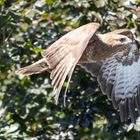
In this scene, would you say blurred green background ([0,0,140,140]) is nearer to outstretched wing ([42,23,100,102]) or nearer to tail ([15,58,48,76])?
tail ([15,58,48,76])

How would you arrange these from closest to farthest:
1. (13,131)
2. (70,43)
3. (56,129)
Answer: (70,43) → (13,131) → (56,129)

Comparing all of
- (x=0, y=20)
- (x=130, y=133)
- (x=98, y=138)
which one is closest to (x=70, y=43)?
(x=0, y=20)

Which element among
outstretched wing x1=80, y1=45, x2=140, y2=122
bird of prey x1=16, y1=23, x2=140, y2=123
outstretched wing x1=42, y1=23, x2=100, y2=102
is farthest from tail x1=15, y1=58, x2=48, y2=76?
outstretched wing x1=80, y1=45, x2=140, y2=122

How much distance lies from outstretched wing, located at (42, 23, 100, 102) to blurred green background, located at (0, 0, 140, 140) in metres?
0.21

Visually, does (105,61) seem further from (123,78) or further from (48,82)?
(48,82)

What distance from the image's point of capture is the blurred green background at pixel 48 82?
268cm

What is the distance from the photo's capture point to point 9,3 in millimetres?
2801

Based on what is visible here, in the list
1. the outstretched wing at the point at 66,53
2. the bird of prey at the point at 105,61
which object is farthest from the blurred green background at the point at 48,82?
the outstretched wing at the point at 66,53

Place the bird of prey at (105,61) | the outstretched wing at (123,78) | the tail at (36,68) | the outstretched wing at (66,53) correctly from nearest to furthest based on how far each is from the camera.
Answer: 1. the outstretched wing at (66,53)
2. the bird of prey at (105,61)
3. the tail at (36,68)
4. the outstretched wing at (123,78)

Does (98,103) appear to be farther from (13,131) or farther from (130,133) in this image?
(13,131)

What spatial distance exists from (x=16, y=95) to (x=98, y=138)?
1.65 ft

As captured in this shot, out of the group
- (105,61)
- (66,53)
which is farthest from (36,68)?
(105,61)

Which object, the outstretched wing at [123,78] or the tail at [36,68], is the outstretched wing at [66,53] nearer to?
the tail at [36,68]

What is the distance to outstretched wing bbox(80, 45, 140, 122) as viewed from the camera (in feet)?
9.62
